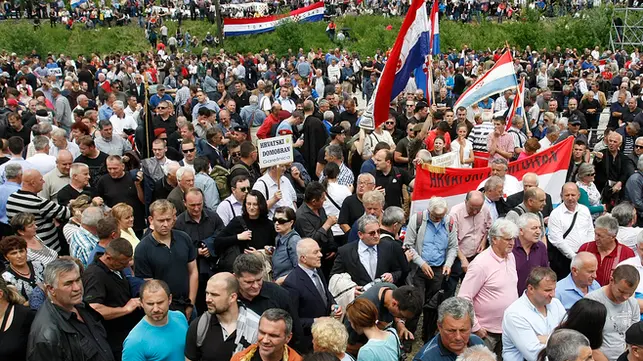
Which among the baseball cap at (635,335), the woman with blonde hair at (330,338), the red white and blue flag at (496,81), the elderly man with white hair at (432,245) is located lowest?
the elderly man with white hair at (432,245)

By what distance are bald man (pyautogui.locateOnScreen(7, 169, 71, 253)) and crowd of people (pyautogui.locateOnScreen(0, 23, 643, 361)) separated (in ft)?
0.06

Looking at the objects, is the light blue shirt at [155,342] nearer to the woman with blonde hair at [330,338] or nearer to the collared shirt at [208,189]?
the woman with blonde hair at [330,338]

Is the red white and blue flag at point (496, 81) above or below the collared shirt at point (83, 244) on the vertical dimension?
above

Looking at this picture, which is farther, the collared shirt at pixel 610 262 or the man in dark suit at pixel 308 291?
the collared shirt at pixel 610 262

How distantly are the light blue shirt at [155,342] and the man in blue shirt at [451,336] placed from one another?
5.22 ft

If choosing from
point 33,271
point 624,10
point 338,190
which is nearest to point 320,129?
point 338,190

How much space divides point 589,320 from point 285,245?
263cm

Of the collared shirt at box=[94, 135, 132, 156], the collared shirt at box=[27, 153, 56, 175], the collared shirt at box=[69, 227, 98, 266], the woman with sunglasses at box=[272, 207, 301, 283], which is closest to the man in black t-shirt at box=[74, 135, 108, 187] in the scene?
the collared shirt at box=[27, 153, 56, 175]

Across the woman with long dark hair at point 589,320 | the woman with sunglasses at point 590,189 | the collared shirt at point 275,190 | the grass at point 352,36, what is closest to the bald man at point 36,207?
the collared shirt at point 275,190

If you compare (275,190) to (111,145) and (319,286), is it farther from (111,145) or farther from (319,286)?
(111,145)

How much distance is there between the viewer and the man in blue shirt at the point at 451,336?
176 inches

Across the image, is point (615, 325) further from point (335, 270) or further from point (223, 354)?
point (223, 354)

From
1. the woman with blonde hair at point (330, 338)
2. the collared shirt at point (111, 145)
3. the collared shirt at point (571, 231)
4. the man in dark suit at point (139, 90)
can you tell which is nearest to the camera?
the woman with blonde hair at point (330, 338)

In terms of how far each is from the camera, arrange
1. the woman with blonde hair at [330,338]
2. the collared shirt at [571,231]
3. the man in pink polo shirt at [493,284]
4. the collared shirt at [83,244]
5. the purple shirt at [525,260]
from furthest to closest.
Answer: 1. the collared shirt at [571,231]
2. the purple shirt at [525,260]
3. the collared shirt at [83,244]
4. the man in pink polo shirt at [493,284]
5. the woman with blonde hair at [330,338]
